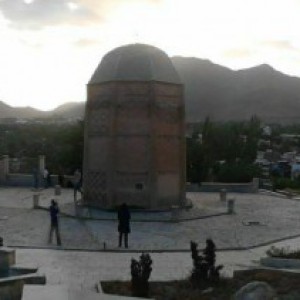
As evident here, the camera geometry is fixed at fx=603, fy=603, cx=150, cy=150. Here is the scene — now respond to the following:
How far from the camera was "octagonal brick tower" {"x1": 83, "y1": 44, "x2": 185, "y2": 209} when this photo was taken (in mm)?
23688

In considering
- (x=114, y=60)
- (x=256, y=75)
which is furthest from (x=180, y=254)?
(x=256, y=75)

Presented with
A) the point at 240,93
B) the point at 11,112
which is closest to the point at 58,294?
the point at 240,93

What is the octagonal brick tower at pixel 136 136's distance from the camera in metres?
23.7

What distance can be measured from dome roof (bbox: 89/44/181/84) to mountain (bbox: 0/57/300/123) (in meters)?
116

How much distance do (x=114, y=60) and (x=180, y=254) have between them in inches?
424

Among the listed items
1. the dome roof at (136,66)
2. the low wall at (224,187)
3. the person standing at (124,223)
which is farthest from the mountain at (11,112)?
the person standing at (124,223)

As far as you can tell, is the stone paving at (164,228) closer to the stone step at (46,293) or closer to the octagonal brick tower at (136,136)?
the octagonal brick tower at (136,136)

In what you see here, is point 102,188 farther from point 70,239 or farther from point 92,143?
point 70,239

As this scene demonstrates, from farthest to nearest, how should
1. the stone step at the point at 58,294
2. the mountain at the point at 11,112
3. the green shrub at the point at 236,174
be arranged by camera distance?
the mountain at the point at 11,112, the green shrub at the point at 236,174, the stone step at the point at 58,294

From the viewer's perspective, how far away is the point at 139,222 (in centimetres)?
2192

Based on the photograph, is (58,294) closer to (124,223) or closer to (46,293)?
(46,293)

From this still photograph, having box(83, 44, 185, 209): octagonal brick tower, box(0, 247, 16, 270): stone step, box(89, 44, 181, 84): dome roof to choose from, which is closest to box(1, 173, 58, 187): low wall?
box(83, 44, 185, 209): octagonal brick tower

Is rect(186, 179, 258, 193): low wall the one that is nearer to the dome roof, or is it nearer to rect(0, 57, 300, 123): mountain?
the dome roof

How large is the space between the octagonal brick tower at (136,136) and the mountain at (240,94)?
118208mm
